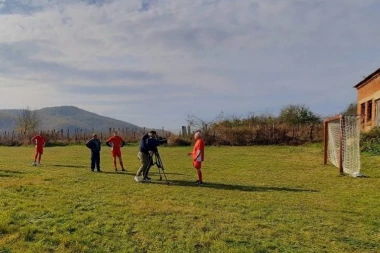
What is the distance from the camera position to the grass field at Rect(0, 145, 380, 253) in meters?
6.87


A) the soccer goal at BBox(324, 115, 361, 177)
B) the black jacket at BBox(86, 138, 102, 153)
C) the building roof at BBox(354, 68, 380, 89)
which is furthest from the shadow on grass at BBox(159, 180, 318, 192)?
the building roof at BBox(354, 68, 380, 89)

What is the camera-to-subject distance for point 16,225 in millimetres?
7754

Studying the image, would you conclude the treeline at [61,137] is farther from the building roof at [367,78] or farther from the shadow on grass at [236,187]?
the shadow on grass at [236,187]

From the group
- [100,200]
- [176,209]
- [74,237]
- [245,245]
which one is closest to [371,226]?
[245,245]

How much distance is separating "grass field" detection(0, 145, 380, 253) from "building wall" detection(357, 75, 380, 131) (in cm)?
1622

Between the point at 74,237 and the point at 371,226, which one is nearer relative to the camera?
the point at 74,237

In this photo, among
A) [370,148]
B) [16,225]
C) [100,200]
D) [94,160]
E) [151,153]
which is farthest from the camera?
[370,148]

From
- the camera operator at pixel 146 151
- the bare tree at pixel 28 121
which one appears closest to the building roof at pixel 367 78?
the camera operator at pixel 146 151

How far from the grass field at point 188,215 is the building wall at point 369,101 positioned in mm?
16217

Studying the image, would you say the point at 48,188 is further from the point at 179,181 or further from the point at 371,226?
the point at 371,226

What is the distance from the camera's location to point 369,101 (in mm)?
31344

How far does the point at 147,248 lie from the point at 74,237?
148 centimetres

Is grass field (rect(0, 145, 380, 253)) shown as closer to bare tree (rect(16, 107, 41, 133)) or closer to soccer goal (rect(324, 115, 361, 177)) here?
soccer goal (rect(324, 115, 361, 177))

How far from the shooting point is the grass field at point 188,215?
6867mm
